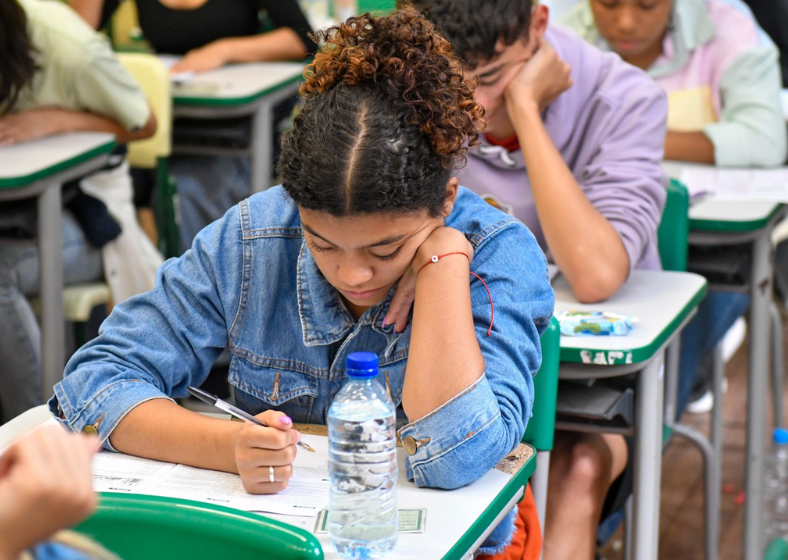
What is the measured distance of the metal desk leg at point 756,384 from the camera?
2.46m

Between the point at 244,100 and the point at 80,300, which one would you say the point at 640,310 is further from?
the point at 244,100

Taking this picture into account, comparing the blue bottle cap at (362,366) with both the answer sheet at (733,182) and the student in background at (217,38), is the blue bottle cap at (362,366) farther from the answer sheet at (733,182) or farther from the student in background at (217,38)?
the student in background at (217,38)

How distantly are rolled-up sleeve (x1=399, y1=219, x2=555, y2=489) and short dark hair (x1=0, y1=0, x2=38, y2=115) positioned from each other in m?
1.85

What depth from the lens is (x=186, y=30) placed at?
434 cm

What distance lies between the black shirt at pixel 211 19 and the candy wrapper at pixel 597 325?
2.79 metres

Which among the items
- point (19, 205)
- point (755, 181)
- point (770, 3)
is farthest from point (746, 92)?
point (19, 205)

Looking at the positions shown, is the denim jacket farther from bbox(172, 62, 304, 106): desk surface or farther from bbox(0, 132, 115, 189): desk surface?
bbox(172, 62, 304, 106): desk surface

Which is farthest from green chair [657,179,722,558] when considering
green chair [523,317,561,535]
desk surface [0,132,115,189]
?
desk surface [0,132,115,189]

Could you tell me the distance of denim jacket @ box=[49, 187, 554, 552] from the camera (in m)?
1.36

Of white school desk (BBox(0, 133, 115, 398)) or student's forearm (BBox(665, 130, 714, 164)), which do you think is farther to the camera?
student's forearm (BBox(665, 130, 714, 164))

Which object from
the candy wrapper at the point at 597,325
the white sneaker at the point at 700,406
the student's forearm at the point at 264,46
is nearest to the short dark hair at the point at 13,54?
the student's forearm at the point at 264,46

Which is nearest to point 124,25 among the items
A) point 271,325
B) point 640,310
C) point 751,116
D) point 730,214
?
point 751,116

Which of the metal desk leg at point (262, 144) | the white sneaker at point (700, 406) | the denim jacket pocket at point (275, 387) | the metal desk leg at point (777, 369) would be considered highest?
the denim jacket pocket at point (275, 387)

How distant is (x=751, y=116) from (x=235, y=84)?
1852mm
